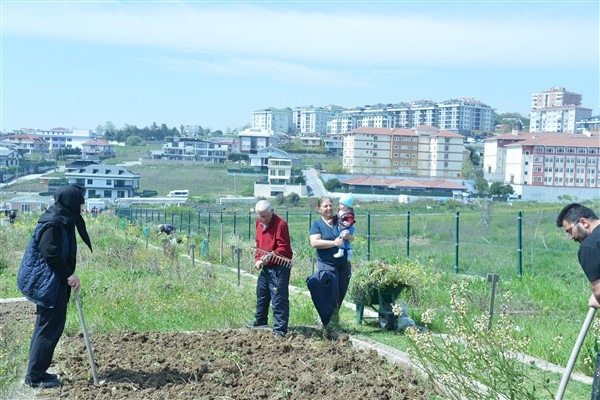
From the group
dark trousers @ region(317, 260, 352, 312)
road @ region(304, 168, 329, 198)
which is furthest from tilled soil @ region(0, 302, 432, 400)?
road @ region(304, 168, 329, 198)

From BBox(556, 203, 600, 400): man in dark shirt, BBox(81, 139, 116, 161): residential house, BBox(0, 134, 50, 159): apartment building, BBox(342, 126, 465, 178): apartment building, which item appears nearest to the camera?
BBox(556, 203, 600, 400): man in dark shirt

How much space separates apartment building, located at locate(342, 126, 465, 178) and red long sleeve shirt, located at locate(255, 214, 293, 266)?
278 feet

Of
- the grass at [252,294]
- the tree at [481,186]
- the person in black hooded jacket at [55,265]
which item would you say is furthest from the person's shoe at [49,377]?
the tree at [481,186]

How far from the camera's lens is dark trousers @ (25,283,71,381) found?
21.9ft

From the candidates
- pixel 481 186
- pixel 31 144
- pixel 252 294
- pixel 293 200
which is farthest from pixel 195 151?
pixel 252 294

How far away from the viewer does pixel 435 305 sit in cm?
1080

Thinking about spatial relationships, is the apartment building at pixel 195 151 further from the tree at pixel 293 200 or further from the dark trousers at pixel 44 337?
the dark trousers at pixel 44 337

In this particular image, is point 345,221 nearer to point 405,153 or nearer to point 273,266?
point 273,266

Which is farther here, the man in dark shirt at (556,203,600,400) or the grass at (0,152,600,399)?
the grass at (0,152,600,399)

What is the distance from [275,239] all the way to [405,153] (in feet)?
300

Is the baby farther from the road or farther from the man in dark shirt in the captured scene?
the road

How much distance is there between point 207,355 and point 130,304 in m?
2.92

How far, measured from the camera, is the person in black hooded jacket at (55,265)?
6.55 meters

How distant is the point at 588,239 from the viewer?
15.3 feet
